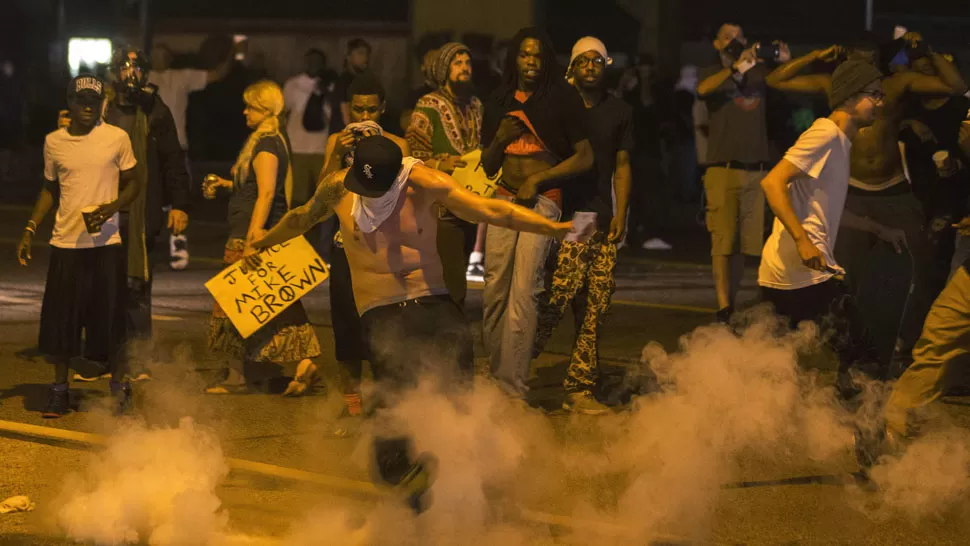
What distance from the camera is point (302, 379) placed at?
31.2 ft

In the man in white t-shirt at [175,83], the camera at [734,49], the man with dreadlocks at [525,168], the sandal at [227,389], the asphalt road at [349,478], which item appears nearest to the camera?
the asphalt road at [349,478]

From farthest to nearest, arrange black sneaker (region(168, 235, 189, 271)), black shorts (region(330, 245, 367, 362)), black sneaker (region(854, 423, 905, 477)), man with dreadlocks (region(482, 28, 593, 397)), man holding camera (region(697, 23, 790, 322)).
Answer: black sneaker (region(168, 235, 189, 271)), man holding camera (region(697, 23, 790, 322)), man with dreadlocks (region(482, 28, 593, 397)), black shorts (region(330, 245, 367, 362)), black sneaker (region(854, 423, 905, 477))

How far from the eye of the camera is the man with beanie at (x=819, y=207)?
7.48 meters

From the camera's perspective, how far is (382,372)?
646 cm

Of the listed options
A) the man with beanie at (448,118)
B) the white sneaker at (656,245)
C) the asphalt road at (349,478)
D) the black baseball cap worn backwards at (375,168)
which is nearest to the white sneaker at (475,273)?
the asphalt road at (349,478)

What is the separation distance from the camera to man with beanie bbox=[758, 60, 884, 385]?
7484 mm

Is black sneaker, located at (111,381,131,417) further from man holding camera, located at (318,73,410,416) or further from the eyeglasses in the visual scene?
the eyeglasses

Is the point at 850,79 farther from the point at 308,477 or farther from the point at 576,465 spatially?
the point at 308,477

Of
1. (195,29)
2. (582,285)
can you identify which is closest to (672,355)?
(582,285)

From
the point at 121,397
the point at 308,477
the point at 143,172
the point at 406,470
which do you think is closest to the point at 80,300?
the point at 121,397

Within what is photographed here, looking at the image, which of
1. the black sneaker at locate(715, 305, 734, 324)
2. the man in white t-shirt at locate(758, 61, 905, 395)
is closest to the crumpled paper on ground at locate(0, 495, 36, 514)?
the man in white t-shirt at locate(758, 61, 905, 395)

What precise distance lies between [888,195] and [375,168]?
4414 mm

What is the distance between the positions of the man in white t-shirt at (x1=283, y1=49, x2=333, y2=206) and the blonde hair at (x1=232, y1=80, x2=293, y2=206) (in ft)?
15.0

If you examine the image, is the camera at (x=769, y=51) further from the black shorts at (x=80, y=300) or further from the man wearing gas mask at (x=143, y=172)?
the black shorts at (x=80, y=300)
